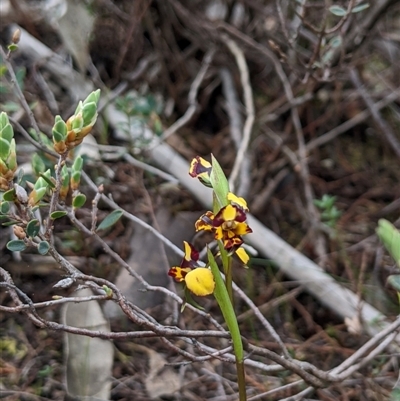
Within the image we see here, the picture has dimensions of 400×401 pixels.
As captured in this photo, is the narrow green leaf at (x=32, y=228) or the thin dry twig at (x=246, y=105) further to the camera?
the thin dry twig at (x=246, y=105)

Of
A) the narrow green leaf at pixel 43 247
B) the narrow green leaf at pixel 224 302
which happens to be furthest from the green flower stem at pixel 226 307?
the narrow green leaf at pixel 43 247

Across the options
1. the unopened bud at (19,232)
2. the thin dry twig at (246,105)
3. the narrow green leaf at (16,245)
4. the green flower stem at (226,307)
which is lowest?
the green flower stem at (226,307)

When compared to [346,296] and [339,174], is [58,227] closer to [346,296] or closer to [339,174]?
[346,296]

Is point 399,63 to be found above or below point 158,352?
above

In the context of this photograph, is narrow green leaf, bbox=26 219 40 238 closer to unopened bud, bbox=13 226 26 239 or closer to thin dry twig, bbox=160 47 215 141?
unopened bud, bbox=13 226 26 239

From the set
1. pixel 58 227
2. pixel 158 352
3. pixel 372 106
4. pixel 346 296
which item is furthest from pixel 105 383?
pixel 372 106

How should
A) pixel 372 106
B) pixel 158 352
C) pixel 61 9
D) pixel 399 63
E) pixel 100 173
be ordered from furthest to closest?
pixel 399 63 < pixel 372 106 < pixel 61 9 < pixel 100 173 < pixel 158 352

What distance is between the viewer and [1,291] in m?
1.54

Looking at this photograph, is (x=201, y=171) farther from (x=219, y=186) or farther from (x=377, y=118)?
(x=377, y=118)

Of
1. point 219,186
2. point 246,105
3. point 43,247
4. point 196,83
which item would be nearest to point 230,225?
Answer: point 219,186

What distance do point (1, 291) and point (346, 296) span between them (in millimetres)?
989

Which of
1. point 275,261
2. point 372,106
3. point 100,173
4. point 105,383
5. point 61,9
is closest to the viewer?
point 105,383

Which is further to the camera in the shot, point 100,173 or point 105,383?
point 100,173

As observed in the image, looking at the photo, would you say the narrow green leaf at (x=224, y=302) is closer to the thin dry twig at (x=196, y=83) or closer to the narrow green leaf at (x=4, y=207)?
the narrow green leaf at (x=4, y=207)
